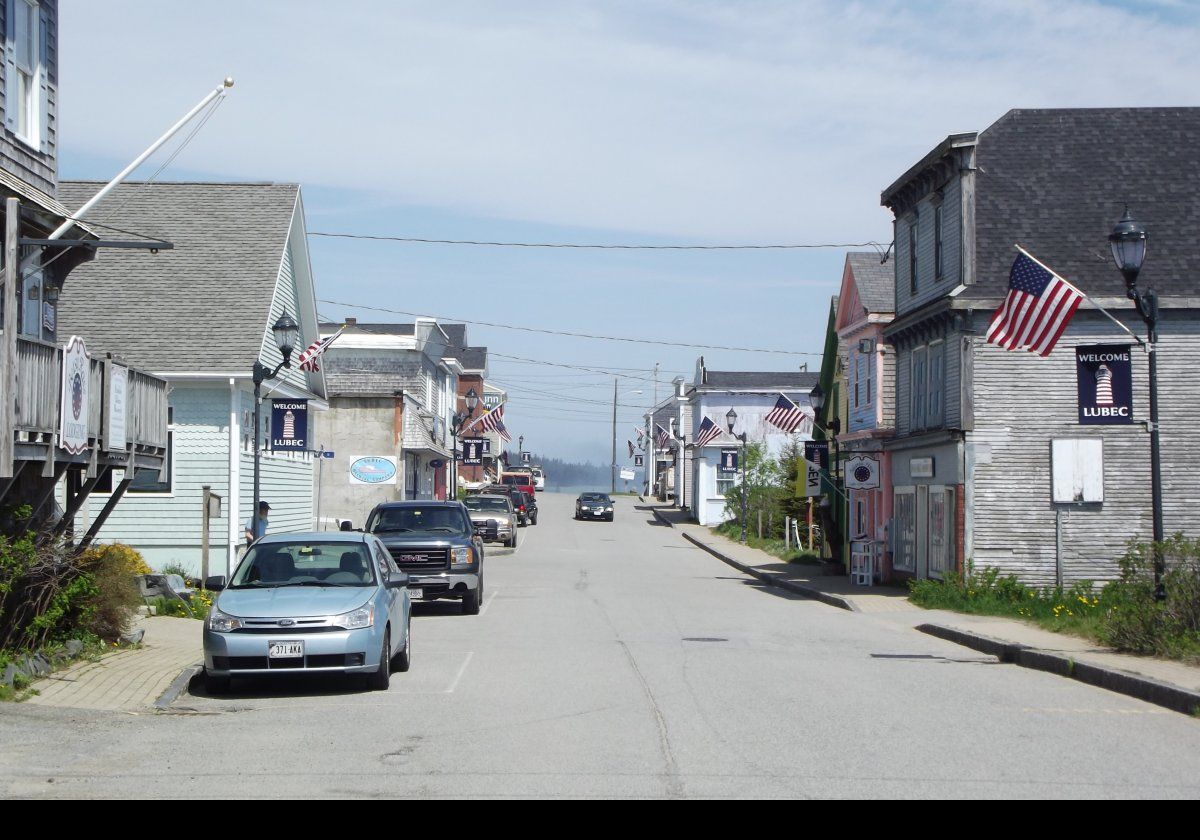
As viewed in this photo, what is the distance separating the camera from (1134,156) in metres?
28.2

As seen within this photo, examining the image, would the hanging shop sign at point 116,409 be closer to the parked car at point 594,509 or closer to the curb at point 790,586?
the curb at point 790,586

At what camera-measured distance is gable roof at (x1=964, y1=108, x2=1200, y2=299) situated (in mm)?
26547

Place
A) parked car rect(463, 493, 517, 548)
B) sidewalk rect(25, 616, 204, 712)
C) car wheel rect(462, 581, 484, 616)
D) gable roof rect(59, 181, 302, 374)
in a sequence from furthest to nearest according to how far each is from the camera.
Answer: parked car rect(463, 493, 517, 548) < gable roof rect(59, 181, 302, 374) < car wheel rect(462, 581, 484, 616) < sidewalk rect(25, 616, 204, 712)

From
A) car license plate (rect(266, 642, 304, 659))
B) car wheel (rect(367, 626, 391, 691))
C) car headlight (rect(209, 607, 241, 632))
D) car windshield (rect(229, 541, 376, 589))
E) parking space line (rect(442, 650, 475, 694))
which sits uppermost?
car windshield (rect(229, 541, 376, 589))

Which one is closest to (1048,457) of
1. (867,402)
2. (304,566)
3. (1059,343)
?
(1059,343)

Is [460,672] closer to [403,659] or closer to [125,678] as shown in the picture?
[403,659]

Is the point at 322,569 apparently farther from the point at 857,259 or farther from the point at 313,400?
the point at 857,259

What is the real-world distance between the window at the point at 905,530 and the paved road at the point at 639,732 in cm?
1126

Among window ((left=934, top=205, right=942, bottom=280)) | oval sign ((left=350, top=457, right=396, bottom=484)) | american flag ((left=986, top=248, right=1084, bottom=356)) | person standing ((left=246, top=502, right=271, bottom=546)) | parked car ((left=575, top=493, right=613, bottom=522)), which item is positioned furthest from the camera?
parked car ((left=575, top=493, right=613, bottom=522))

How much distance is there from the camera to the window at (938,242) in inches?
1115

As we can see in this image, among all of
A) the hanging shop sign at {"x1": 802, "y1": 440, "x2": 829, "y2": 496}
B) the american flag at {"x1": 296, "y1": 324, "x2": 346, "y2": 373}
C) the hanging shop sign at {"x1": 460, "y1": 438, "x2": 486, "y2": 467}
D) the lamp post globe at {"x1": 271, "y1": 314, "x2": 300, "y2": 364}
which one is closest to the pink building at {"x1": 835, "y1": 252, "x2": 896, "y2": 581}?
the hanging shop sign at {"x1": 802, "y1": 440, "x2": 829, "y2": 496}

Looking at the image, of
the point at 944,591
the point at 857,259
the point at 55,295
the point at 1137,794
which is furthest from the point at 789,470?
the point at 1137,794

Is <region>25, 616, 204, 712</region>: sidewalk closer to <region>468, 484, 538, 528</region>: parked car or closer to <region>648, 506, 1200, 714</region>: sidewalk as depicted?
<region>648, 506, 1200, 714</region>: sidewalk

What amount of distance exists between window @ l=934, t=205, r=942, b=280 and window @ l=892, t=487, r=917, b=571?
4891 mm
